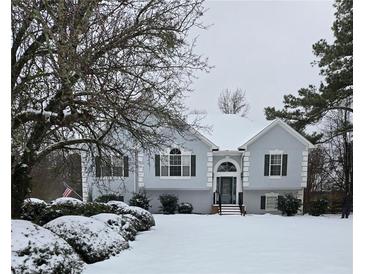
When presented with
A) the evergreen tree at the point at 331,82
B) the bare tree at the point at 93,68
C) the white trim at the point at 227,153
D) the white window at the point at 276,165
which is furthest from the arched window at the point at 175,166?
the bare tree at the point at 93,68

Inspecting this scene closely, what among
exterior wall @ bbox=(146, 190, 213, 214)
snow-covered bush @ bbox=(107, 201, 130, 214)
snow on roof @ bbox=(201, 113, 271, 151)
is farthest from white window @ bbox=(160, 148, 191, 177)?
snow-covered bush @ bbox=(107, 201, 130, 214)

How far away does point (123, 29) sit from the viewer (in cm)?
539

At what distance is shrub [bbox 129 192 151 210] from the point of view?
1638cm

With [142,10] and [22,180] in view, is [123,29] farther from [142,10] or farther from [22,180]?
[22,180]

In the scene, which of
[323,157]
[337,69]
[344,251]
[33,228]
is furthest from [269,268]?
[323,157]

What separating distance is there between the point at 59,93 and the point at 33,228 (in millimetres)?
2375

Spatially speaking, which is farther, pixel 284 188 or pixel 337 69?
pixel 284 188

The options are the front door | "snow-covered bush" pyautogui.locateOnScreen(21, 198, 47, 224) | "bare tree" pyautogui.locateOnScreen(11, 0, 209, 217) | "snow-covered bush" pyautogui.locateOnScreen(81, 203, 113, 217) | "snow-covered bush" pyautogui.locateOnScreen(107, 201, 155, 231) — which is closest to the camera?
"bare tree" pyautogui.locateOnScreen(11, 0, 209, 217)

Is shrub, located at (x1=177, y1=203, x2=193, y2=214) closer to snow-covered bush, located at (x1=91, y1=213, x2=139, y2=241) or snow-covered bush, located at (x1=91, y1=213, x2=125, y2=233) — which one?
snow-covered bush, located at (x1=91, y1=213, x2=139, y2=241)

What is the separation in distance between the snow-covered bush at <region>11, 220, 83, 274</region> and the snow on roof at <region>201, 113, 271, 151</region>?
1324 cm

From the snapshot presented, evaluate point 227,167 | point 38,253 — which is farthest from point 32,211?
point 227,167

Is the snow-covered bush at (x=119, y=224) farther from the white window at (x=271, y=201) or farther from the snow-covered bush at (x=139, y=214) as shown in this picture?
the white window at (x=271, y=201)

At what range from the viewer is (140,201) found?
1645 centimetres

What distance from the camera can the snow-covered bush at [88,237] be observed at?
5.92 meters
